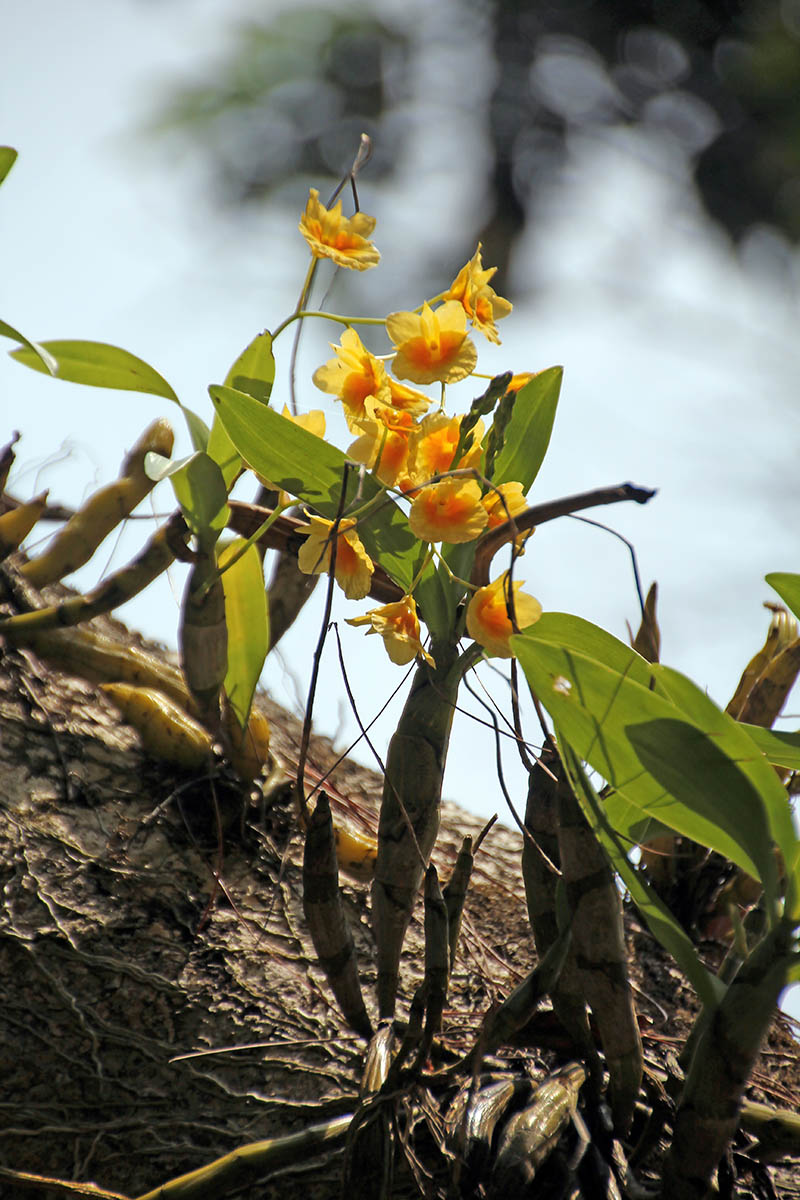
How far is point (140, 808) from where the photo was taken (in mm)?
866

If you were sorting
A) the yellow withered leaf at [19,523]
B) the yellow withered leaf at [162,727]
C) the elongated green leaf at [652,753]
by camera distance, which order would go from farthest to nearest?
1. the yellow withered leaf at [19,523]
2. the yellow withered leaf at [162,727]
3. the elongated green leaf at [652,753]

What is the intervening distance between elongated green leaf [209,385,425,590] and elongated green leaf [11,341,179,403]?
0.20m

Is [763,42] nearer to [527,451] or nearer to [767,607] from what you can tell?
[767,607]

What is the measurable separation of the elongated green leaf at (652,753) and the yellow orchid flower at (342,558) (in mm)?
145

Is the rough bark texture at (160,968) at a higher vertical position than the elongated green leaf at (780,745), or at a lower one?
lower

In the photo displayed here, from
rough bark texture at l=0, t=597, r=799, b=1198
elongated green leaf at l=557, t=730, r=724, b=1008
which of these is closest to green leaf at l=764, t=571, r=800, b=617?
elongated green leaf at l=557, t=730, r=724, b=1008

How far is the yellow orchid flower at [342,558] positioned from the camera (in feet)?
1.91

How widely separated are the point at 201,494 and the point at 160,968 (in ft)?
1.32

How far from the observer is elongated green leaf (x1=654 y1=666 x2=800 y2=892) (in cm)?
47

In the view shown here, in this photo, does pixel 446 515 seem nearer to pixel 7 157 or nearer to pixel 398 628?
pixel 398 628

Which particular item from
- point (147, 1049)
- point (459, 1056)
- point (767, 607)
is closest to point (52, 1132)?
point (147, 1049)

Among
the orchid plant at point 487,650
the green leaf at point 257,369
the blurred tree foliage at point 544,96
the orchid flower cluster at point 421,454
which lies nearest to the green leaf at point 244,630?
the orchid plant at point 487,650

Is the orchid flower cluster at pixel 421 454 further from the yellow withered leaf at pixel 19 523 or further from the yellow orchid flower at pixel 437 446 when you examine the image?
the yellow withered leaf at pixel 19 523

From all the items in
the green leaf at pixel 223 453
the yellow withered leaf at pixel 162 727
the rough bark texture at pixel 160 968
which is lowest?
the rough bark texture at pixel 160 968
